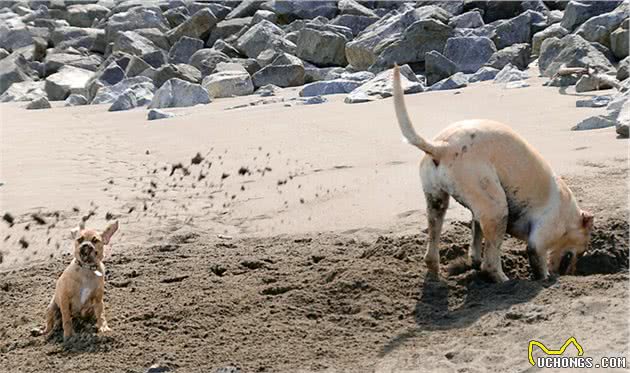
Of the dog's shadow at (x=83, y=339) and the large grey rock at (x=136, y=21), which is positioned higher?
the dog's shadow at (x=83, y=339)

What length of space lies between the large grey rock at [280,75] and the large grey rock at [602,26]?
522cm

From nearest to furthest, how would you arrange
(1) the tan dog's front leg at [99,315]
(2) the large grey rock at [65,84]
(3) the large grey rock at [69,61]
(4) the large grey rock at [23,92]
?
(1) the tan dog's front leg at [99,315]
(4) the large grey rock at [23,92]
(2) the large grey rock at [65,84]
(3) the large grey rock at [69,61]

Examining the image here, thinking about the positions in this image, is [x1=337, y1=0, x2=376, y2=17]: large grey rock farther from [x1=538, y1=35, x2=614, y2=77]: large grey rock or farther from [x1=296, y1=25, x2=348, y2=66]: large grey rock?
[x1=538, y1=35, x2=614, y2=77]: large grey rock

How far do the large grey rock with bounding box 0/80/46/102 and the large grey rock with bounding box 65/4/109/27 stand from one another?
29.7 feet

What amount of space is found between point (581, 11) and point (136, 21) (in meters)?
12.2

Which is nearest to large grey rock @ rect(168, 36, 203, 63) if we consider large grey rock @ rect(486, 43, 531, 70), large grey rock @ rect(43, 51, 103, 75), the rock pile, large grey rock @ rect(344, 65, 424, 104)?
the rock pile

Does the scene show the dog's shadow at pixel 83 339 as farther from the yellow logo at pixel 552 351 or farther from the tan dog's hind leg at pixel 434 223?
the yellow logo at pixel 552 351

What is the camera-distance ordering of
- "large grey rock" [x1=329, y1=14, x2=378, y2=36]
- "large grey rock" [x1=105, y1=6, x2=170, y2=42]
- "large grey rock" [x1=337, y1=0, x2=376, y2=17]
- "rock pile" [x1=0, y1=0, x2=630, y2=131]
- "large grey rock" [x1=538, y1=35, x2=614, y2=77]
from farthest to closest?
"large grey rock" [x1=105, y1=6, x2=170, y2=42] < "large grey rock" [x1=337, y1=0, x2=376, y2=17] < "large grey rock" [x1=329, y1=14, x2=378, y2=36] < "rock pile" [x1=0, y1=0, x2=630, y2=131] < "large grey rock" [x1=538, y1=35, x2=614, y2=77]

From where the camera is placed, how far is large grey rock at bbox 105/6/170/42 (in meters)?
27.0

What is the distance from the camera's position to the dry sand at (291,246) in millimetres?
6016

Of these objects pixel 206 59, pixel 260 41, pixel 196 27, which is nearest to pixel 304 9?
pixel 196 27

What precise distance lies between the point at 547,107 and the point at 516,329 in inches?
311

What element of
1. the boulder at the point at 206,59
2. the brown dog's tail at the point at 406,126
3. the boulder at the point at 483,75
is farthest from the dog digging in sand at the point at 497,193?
the boulder at the point at 206,59

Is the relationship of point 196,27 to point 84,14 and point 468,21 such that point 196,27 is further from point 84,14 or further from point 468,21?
point 468,21
